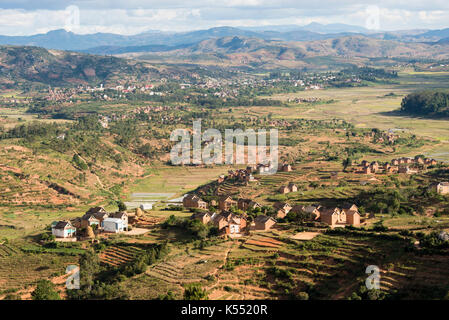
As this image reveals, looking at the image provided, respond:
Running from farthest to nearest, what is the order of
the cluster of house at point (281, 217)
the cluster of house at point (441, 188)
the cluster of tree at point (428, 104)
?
the cluster of tree at point (428, 104)
the cluster of house at point (441, 188)
the cluster of house at point (281, 217)

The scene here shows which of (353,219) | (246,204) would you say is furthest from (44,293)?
(353,219)

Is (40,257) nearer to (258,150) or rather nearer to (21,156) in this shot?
(21,156)

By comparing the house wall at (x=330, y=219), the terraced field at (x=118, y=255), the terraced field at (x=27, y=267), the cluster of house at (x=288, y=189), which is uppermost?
the house wall at (x=330, y=219)

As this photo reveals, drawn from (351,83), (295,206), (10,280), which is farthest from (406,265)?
(351,83)

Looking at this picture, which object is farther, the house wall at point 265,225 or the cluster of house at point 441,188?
the cluster of house at point 441,188

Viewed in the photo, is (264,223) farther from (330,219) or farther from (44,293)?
(44,293)

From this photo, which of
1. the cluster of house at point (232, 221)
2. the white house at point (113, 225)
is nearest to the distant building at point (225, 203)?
the cluster of house at point (232, 221)

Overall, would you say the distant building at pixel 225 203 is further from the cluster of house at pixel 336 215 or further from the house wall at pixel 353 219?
the house wall at pixel 353 219

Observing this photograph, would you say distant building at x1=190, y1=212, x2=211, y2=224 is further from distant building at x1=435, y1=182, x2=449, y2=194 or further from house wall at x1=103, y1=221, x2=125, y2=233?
distant building at x1=435, y1=182, x2=449, y2=194
